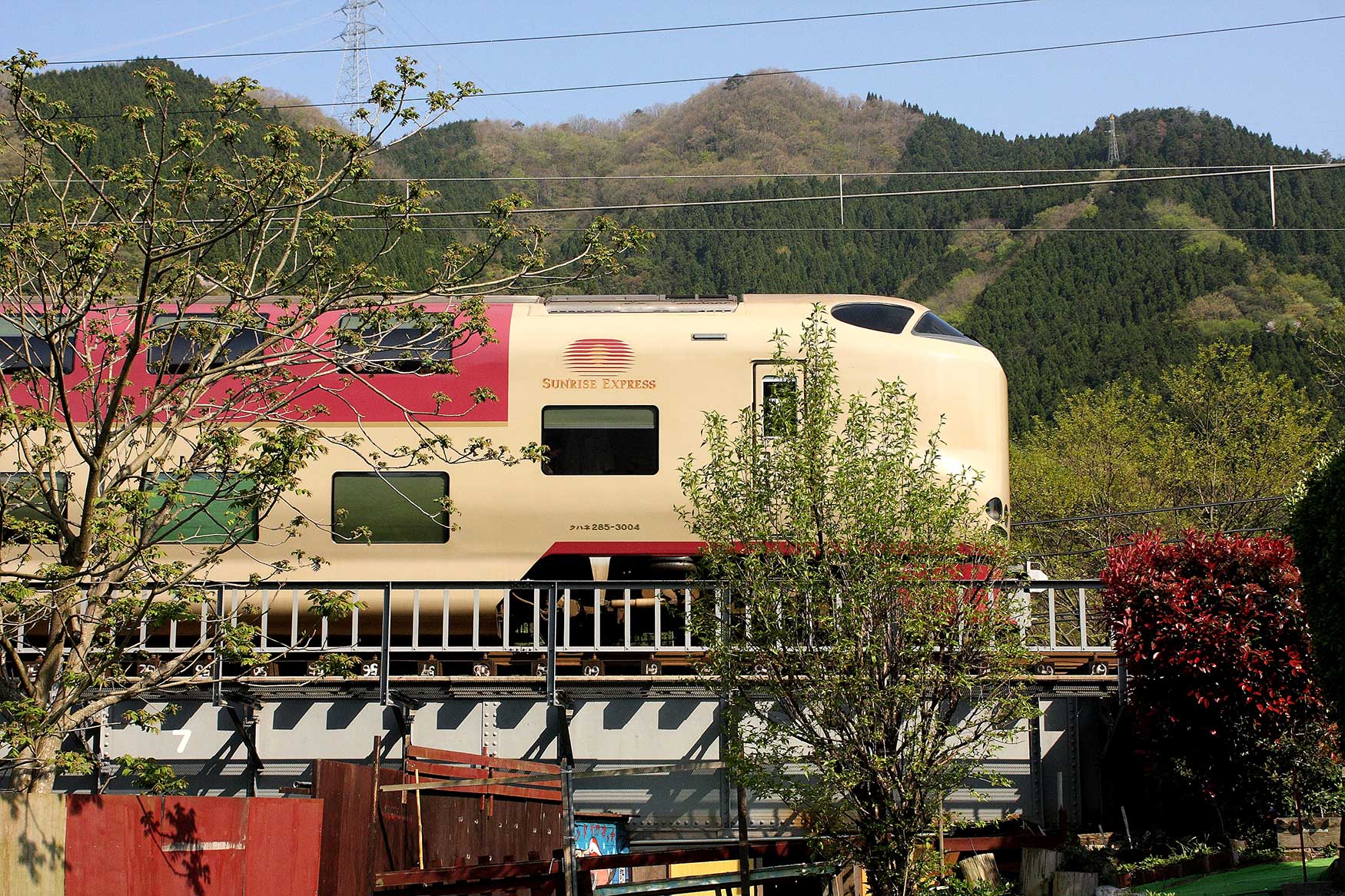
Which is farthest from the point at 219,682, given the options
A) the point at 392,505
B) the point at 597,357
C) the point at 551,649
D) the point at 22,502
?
the point at 597,357

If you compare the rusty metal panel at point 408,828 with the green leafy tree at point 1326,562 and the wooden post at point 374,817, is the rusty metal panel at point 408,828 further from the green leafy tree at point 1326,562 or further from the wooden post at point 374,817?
the green leafy tree at point 1326,562

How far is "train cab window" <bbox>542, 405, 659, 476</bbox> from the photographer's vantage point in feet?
55.1

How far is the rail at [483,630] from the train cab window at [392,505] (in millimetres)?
684

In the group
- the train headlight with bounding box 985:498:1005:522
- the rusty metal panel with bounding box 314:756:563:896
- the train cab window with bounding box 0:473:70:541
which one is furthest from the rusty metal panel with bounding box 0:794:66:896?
the train headlight with bounding box 985:498:1005:522

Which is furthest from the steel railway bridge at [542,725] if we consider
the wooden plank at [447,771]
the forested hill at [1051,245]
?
the forested hill at [1051,245]

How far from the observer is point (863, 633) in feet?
37.1

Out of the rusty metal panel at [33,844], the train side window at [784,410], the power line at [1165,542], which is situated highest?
the train side window at [784,410]

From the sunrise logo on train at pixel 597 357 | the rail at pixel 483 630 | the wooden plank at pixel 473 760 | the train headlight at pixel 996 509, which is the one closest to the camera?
the wooden plank at pixel 473 760

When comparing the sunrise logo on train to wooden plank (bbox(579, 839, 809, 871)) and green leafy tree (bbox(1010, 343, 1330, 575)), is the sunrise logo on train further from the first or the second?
green leafy tree (bbox(1010, 343, 1330, 575))

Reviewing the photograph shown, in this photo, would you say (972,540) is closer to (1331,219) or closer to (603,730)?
(603,730)

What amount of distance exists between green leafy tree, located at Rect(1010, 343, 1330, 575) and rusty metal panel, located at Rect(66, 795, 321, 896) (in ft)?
102

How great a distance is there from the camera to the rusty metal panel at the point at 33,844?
783 cm

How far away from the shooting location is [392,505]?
1686 centimetres

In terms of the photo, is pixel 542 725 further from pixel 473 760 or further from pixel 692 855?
pixel 692 855
